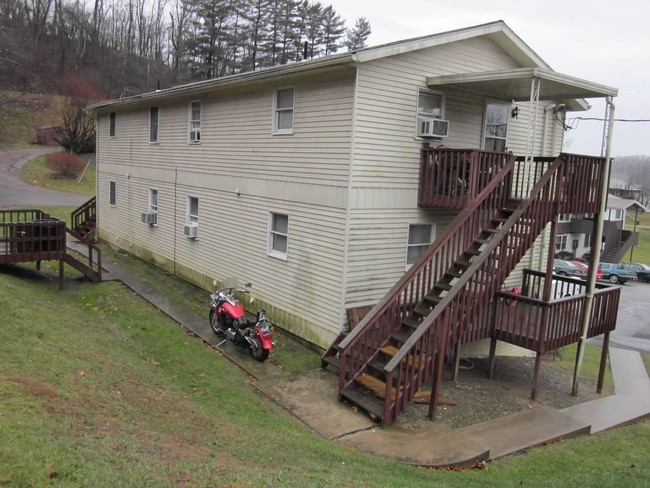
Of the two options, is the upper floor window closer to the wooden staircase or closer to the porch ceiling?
the porch ceiling

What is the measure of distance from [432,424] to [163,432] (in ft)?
14.4

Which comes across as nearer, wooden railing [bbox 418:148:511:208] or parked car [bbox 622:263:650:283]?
wooden railing [bbox 418:148:511:208]

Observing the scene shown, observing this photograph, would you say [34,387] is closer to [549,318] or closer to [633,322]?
[549,318]

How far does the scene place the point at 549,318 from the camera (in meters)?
10.4

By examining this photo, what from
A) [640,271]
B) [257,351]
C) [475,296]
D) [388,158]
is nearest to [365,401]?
[475,296]

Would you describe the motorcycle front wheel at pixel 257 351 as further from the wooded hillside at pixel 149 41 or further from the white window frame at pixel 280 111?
the wooded hillside at pixel 149 41

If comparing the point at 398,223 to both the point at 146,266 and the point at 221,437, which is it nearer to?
the point at 221,437

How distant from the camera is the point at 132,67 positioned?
6234 centimetres

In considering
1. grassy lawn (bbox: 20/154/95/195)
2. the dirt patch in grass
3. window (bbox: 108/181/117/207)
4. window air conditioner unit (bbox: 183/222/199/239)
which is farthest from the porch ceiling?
grassy lawn (bbox: 20/154/95/195)

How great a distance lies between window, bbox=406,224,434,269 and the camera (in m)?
11.9

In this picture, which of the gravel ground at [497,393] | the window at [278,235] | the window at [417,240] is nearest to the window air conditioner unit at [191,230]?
the window at [278,235]

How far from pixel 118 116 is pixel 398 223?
1551 cm

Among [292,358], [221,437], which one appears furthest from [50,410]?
[292,358]

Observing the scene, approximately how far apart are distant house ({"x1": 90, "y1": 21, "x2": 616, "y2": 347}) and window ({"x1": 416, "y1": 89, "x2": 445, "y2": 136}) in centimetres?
3
